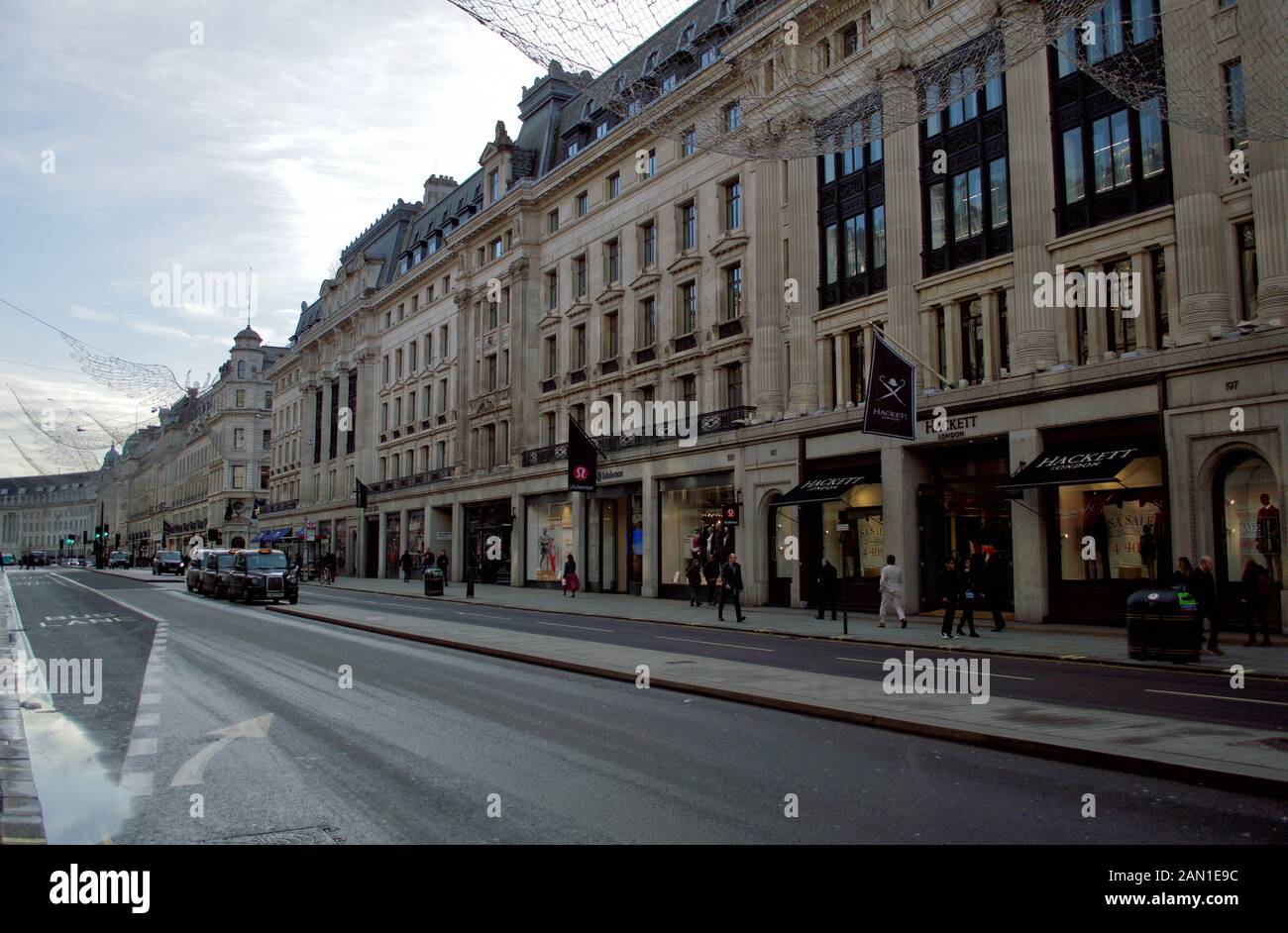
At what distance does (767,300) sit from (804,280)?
64.3 inches

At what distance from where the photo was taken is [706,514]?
34.5 m

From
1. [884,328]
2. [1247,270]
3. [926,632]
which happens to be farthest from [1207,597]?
[884,328]

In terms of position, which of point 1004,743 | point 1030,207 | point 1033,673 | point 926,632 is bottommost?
point 926,632

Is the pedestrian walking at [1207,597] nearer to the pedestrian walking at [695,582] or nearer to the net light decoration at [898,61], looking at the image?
the net light decoration at [898,61]

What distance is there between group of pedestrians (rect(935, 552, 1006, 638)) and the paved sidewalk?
1.28 feet

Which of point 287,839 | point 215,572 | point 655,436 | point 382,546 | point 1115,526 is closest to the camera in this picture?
point 287,839

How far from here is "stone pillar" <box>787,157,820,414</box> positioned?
101 ft

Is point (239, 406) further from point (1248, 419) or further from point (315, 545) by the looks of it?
point (1248, 419)

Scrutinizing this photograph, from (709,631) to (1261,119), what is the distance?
1541 centimetres

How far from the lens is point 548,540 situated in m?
44.5

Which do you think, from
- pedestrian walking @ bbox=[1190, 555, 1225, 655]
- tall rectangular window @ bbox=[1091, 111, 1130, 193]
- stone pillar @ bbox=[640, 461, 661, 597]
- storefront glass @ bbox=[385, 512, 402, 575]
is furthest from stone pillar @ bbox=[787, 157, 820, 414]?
storefront glass @ bbox=[385, 512, 402, 575]

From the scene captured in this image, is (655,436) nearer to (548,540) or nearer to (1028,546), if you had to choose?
(548,540)

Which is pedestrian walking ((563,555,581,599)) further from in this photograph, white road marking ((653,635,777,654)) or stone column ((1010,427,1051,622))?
stone column ((1010,427,1051,622))

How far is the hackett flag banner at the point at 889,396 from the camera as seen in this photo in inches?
889
